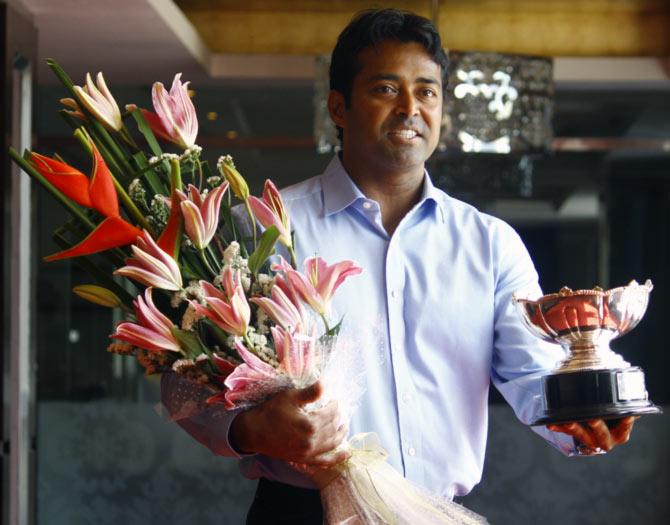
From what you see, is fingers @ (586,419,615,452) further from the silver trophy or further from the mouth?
the mouth

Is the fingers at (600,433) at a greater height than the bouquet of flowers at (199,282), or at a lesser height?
lesser

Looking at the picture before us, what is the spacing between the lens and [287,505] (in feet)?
5.85

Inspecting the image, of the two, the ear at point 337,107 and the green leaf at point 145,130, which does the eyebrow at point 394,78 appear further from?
the green leaf at point 145,130

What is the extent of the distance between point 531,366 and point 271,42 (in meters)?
3.63

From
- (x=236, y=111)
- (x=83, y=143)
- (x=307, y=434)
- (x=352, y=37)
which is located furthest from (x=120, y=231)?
(x=236, y=111)

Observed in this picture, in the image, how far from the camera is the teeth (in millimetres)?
1842

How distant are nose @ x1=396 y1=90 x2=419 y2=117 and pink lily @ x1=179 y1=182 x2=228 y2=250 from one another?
0.44m

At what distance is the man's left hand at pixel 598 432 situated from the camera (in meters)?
1.68

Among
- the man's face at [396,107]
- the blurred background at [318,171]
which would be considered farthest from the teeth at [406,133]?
the blurred background at [318,171]

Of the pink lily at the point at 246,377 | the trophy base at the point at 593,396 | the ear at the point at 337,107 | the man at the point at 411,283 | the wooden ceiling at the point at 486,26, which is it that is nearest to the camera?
the pink lily at the point at 246,377

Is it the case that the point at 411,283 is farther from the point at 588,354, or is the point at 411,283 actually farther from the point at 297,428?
the point at 297,428

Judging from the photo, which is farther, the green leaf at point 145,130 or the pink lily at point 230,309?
the green leaf at point 145,130

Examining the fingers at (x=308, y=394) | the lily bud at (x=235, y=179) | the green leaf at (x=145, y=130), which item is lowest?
the fingers at (x=308, y=394)

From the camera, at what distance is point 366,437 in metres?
1.58
